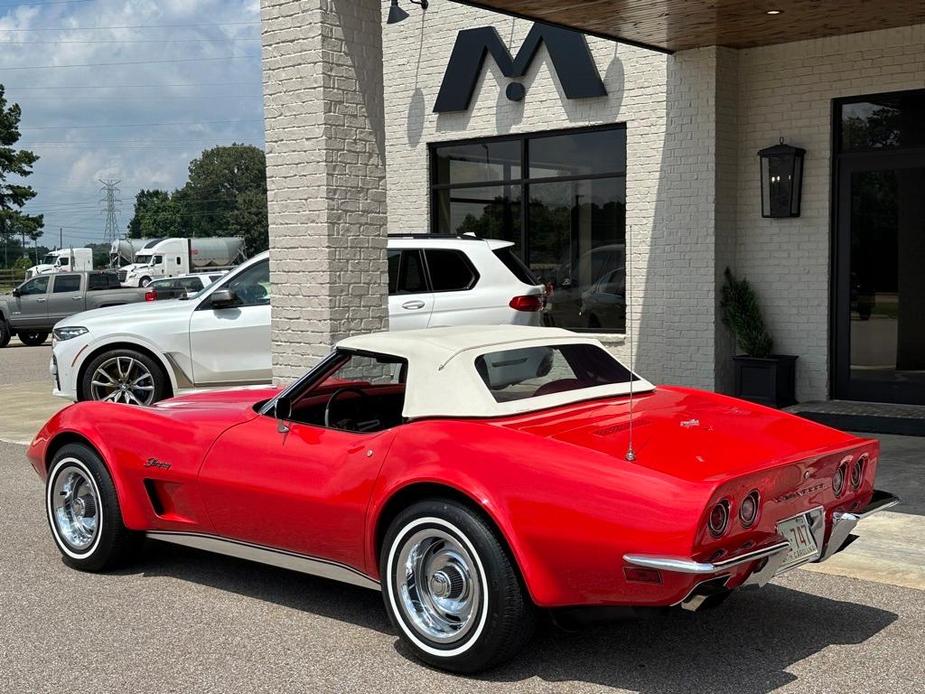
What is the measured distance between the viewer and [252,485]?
525 cm

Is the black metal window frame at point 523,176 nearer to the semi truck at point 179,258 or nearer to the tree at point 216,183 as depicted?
the semi truck at point 179,258

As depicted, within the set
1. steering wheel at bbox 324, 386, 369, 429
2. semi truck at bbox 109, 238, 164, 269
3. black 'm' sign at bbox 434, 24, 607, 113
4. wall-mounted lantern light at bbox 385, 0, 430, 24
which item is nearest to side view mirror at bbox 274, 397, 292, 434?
steering wheel at bbox 324, 386, 369, 429

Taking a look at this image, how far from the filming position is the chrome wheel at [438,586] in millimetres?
4465

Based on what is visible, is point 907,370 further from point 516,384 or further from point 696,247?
point 516,384

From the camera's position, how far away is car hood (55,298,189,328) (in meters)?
11.4

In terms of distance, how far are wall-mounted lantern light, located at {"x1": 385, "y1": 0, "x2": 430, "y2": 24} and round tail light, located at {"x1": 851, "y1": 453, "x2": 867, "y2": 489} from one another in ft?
33.5

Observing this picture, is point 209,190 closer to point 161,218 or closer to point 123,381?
point 161,218

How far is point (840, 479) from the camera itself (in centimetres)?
478

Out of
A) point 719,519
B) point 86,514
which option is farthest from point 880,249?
point 86,514

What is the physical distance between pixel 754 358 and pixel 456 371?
716cm

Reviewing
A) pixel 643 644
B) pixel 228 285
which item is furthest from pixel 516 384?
pixel 228 285

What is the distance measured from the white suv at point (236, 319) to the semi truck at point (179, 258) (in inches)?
1610

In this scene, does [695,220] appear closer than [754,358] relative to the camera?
No

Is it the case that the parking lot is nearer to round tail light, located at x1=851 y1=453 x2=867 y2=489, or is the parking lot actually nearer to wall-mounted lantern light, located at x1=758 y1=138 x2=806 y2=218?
round tail light, located at x1=851 y1=453 x2=867 y2=489
